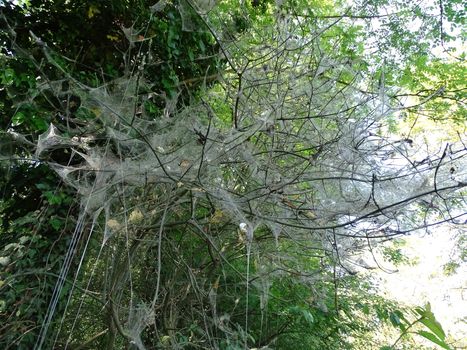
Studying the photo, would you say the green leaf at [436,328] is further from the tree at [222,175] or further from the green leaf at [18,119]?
the green leaf at [18,119]

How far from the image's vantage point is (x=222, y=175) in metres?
2.86

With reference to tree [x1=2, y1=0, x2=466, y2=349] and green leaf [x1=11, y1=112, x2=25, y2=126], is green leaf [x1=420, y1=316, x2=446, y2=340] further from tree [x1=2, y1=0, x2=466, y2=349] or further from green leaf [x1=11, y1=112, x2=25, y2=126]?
green leaf [x1=11, y1=112, x2=25, y2=126]

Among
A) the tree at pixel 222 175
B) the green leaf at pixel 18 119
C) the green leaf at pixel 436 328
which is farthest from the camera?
the green leaf at pixel 18 119

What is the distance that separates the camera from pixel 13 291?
291 cm

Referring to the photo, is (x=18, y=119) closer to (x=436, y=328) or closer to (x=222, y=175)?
(x=222, y=175)

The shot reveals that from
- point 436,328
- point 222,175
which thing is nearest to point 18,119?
point 222,175

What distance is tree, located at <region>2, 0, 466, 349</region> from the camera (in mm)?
2418

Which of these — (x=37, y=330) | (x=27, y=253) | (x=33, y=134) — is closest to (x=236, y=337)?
(x=37, y=330)

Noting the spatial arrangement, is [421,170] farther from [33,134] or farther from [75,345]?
[75,345]

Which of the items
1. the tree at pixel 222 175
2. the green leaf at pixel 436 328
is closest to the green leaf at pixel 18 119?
the tree at pixel 222 175

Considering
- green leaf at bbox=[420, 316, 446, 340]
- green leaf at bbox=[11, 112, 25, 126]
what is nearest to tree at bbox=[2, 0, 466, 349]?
green leaf at bbox=[11, 112, 25, 126]

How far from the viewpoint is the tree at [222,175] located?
2418 mm

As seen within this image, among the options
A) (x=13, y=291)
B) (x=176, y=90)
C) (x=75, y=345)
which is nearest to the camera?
(x=13, y=291)

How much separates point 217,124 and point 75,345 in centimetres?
239
